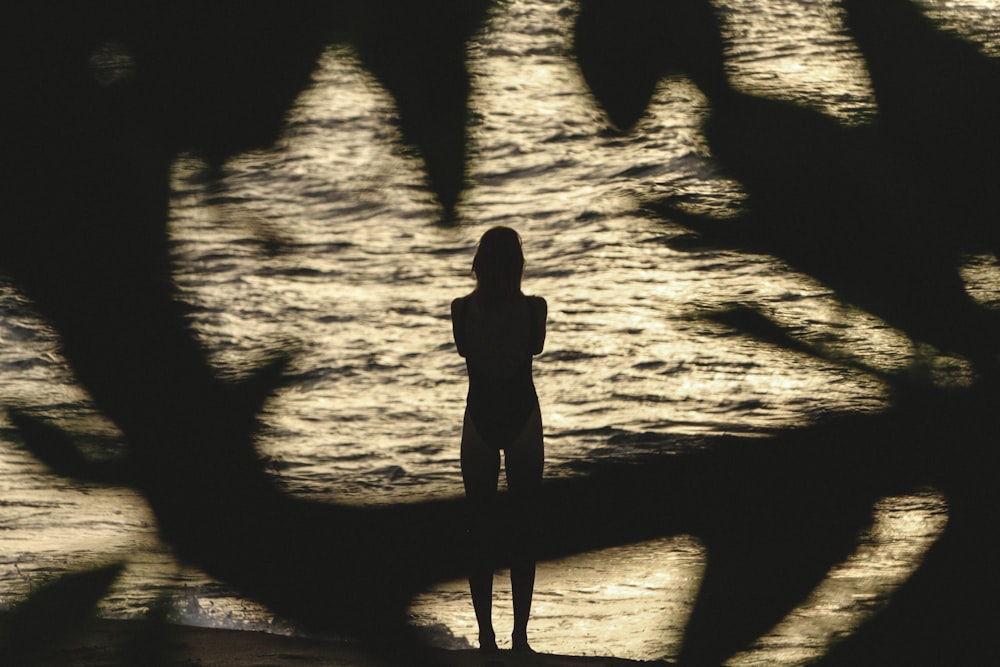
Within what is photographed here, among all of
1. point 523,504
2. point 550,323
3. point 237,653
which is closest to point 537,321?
point 523,504

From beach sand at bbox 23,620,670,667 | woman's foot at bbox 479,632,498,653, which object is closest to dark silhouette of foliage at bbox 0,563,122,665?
beach sand at bbox 23,620,670,667

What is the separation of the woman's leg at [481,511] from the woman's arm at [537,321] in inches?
4.8

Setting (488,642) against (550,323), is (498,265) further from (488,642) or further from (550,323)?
(550,323)

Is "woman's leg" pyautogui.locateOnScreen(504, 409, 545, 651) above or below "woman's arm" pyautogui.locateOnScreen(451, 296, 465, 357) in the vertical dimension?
below

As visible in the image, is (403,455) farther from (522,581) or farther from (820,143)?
(820,143)

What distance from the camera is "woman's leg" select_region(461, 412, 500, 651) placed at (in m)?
1.46

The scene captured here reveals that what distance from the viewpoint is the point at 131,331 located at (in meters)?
2.24

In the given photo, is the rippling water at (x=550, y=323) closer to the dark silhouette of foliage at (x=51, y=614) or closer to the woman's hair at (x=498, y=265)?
the dark silhouette of foliage at (x=51, y=614)

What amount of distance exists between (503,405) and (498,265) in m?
0.17

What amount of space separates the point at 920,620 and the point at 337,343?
53.7 inches

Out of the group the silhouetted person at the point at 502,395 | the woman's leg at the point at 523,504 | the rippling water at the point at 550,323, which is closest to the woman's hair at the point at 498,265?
the silhouetted person at the point at 502,395

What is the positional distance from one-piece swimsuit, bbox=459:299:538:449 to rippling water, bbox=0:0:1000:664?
1.53ft

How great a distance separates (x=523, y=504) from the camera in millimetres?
1463

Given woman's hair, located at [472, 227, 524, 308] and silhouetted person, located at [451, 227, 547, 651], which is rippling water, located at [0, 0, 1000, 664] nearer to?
silhouetted person, located at [451, 227, 547, 651]
